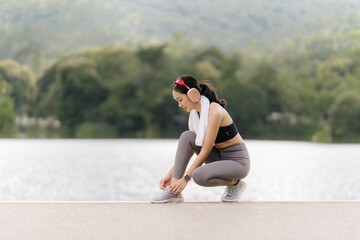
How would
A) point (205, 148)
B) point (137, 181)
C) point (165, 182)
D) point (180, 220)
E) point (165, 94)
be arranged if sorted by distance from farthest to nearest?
1. point (165, 94)
2. point (137, 181)
3. point (165, 182)
4. point (205, 148)
5. point (180, 220)

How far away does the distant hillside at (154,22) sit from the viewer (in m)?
84.6

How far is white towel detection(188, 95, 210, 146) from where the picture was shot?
405 centimetres

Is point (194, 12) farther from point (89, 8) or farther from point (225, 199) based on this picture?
point (225, 199)

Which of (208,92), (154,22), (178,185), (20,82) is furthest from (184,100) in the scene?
(154,22)

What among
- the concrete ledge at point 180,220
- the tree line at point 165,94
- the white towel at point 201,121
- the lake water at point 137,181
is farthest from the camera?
the tree line at point 165,94

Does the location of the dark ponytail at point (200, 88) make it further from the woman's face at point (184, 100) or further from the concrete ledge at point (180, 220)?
the concrete ledge at point (180, 220)

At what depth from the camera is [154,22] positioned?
9425 cm

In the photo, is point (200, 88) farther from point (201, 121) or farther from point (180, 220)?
point (180, 220)

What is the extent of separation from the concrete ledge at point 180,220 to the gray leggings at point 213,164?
8.8 inches

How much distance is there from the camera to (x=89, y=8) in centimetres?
9906

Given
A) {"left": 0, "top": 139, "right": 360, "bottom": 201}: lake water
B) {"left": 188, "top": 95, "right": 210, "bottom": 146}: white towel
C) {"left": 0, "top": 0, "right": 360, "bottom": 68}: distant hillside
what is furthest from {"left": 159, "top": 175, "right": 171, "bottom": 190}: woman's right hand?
{"left": 0, "top": 0, "right": 360, "bottom": 68}: distant hillside

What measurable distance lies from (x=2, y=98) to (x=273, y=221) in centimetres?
6798

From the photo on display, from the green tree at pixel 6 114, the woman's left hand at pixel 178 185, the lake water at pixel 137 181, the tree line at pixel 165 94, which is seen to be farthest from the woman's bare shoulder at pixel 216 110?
the green tree at pixel 6 114

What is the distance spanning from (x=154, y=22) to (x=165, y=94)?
35.0m
